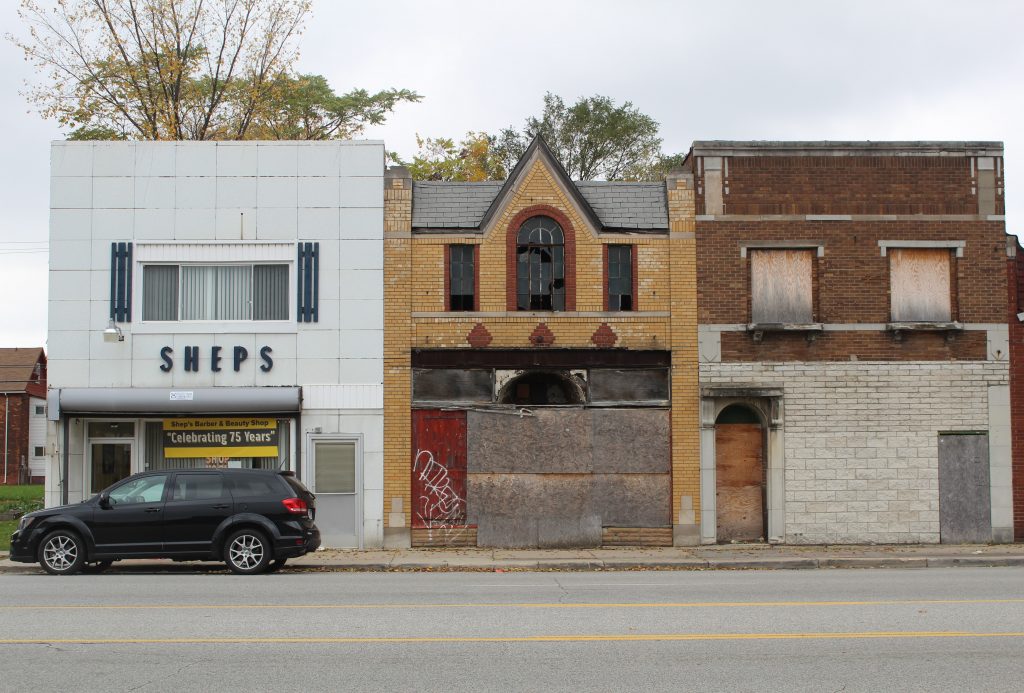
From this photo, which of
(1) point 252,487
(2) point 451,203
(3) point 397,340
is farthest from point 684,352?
(1) point 252,487

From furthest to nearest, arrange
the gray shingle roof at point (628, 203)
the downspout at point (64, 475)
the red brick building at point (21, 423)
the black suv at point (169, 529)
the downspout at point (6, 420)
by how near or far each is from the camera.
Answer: the downspout at point (6, 420) < the red brick building at point (21, 423) < the gray shingle roof at point (628, 203) < the downspout at point (64, 475) < the black suv at point (169, 529)

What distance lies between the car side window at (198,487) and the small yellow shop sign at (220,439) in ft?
13.6

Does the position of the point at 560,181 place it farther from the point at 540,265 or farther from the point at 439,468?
the point at 439,468

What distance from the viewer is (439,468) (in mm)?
20250

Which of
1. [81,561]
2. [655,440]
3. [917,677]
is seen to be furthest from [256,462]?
[917,677]

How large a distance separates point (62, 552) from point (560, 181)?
36.0ft

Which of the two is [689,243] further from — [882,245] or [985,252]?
[985,252]

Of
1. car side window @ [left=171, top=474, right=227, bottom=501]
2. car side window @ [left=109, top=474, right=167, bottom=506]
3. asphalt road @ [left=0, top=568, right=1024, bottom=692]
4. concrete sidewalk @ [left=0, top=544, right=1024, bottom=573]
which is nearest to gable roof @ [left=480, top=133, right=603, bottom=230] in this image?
concrete sidewalk @ [left=0, top=544, right=1024, bottom=573]

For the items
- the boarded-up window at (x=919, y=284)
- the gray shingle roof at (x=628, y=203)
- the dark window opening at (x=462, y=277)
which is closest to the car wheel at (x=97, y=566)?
the dark window opening at (x=462, y=277)

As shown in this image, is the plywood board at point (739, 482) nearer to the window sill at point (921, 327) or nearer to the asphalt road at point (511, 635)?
the window sill at point (921, 327)

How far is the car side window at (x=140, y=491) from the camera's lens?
16016 millimetres

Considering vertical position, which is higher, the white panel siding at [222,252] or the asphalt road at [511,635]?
the white panel siding at [222,252]

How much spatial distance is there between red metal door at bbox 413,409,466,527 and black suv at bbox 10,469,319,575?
14.2ft

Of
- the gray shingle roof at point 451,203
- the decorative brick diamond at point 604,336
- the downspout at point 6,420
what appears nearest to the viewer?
the decorative brick diamond at point 604,336
